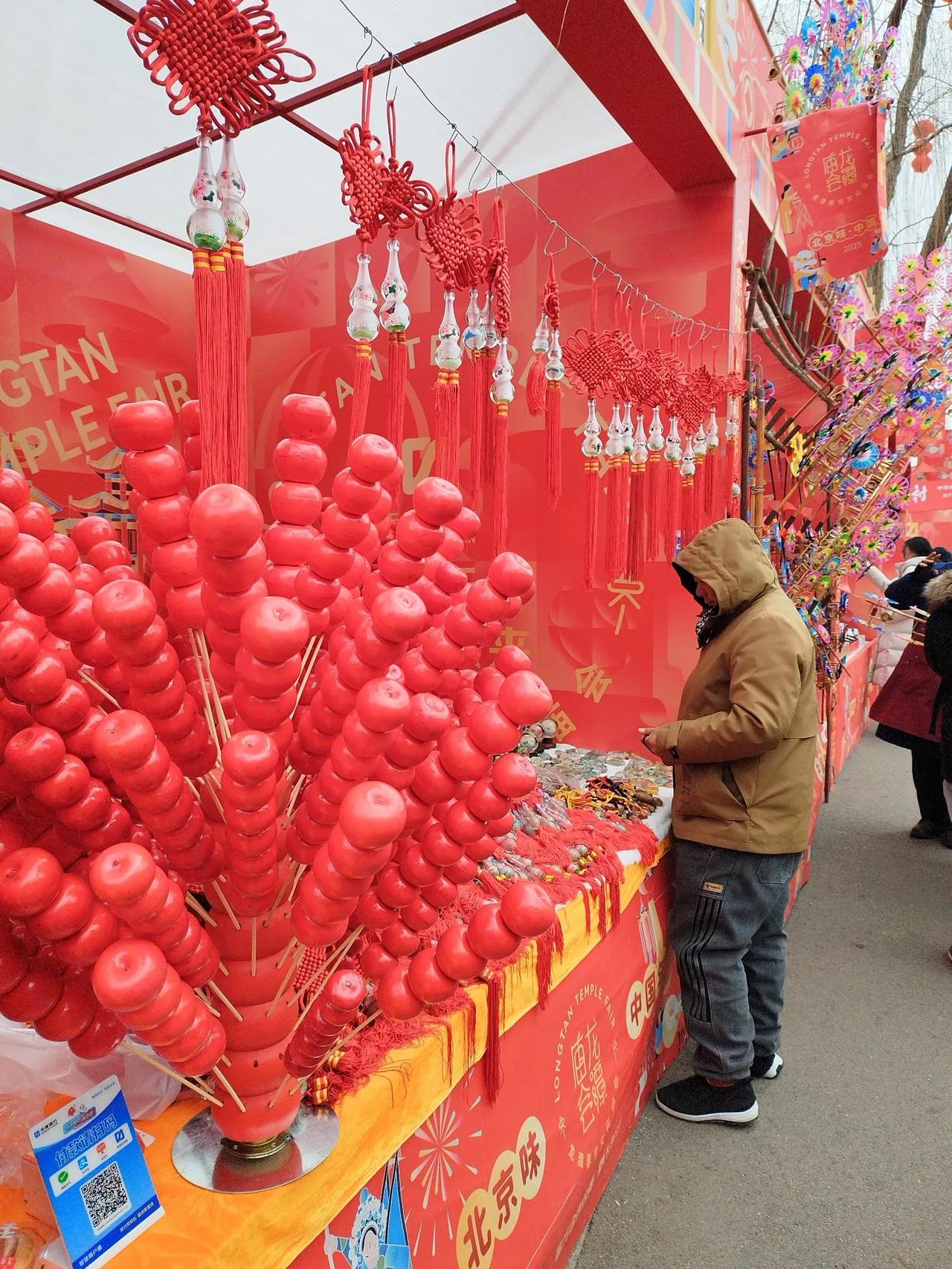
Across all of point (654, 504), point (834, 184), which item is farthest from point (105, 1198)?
point (834, 184)

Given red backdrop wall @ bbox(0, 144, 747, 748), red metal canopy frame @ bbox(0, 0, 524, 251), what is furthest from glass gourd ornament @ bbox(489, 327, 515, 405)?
red backdrop wall @ bbox(0, 144, 747, 748)

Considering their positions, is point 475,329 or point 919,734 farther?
point 919,734

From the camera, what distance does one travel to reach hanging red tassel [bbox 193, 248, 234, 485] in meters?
0.78

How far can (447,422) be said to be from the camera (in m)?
1.27

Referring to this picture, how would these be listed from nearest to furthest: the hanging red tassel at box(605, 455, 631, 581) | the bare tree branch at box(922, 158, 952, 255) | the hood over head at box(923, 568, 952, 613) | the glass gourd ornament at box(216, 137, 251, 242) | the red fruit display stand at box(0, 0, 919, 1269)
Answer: the red fruit display stand at box(0, 0, 919, 1269), the glass gourd ornament at box(216, 137, 251, 242), the hanging red tassel at box(605, 455, 631, 581), the hood over head at box(923, 568, 952, 613), the bare tree branch at box(922, 158, 952, 255)

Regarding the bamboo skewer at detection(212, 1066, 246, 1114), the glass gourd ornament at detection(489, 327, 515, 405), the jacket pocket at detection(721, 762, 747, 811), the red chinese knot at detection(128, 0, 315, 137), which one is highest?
the red chinese knot at detection(128, 0, 315, 137)

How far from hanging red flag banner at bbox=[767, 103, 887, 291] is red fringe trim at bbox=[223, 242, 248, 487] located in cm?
284

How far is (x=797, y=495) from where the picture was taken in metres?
4.13

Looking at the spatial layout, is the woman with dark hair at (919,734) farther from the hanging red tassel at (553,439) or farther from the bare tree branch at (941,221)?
the bare tree branch at (941,221)

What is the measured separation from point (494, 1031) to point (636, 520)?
4.91 ft

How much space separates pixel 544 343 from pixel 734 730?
1.00 meters

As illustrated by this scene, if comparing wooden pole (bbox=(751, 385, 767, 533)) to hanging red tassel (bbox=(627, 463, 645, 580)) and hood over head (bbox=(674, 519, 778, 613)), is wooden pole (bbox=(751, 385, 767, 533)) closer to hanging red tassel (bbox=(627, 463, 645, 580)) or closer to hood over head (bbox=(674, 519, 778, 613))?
hanging red tassel (bbox=(627, 463, 645, 580))

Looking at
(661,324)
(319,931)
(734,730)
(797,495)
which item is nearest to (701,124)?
(661,324)

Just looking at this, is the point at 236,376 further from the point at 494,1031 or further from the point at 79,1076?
the point at 494,1031
